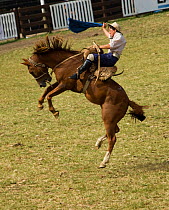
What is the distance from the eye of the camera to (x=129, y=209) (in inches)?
333

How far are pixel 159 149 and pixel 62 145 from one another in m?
2.27

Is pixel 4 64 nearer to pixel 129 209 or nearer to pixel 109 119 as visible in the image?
pixel 109 119

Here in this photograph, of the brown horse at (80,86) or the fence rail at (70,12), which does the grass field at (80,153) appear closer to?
the brown horse at (80,86)

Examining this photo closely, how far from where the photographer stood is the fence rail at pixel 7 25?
30.8 metres

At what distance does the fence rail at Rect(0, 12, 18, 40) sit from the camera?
30.8 m

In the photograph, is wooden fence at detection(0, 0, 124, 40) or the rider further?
wooden fence at detection(0, 0, 124, 40)

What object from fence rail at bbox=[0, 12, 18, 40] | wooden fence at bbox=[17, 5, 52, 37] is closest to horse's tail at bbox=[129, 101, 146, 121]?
wooden fence at bbox=[17, 5, 52, 37]

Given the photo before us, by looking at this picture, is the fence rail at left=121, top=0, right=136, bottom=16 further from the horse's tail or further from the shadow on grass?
the shadow on grass

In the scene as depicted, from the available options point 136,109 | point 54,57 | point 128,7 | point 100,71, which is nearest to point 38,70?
point 54,57

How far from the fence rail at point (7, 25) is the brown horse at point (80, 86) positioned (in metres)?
19.8

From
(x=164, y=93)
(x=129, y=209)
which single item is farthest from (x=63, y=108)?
(x=129, y=209)

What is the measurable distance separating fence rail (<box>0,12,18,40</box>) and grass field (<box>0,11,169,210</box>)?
9944mm

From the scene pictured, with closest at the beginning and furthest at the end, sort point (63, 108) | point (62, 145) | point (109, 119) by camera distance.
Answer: point (109, 119) → point (62, 145) → point (63, 108)

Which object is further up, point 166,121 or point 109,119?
point 109,119
